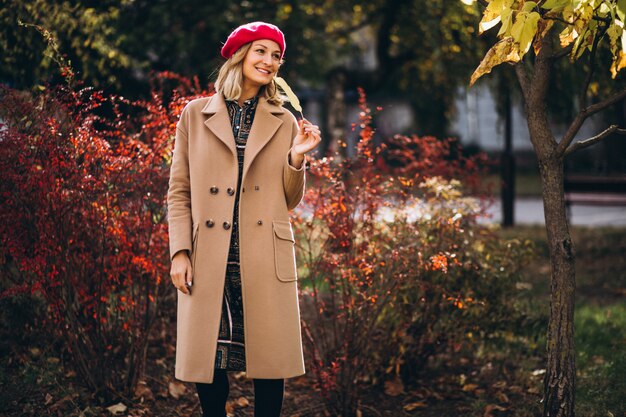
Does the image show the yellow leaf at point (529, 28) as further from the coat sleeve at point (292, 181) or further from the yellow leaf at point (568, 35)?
the coat sleeve at point (292, 181)

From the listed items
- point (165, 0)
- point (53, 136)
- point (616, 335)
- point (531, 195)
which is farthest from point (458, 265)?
point (531, 195)

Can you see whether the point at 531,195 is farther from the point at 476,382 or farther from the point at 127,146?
the point at 127,146

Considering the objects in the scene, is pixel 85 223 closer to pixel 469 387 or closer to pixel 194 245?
pixel 194 245

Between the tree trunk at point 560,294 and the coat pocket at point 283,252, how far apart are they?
1428 mm

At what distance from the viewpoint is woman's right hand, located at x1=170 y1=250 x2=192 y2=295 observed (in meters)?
3.19

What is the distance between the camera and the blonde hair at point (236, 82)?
11.0 ft

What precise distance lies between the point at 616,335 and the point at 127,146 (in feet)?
12.9

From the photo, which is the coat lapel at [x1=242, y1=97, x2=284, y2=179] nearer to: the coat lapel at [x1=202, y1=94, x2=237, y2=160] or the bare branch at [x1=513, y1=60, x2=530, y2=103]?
the coat lapel at [x1=202, y1=94, x2=237, y2=160]

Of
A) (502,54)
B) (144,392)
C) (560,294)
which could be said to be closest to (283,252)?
(502,54)

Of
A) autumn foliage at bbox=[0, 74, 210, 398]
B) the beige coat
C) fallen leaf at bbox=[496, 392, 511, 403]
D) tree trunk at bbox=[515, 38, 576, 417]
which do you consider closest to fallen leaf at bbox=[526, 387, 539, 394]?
fallen leaf at bbox=[496, 392, 511, 403]

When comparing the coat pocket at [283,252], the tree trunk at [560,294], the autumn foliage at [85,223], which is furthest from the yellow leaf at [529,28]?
the autumn foliage at [85,223]

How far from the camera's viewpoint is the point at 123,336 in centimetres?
452

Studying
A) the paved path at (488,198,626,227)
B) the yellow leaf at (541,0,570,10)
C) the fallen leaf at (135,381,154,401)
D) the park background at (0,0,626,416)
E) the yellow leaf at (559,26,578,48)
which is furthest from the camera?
the paved path at (488,198,626,227)

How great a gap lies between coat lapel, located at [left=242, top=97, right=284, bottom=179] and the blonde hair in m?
0.05
